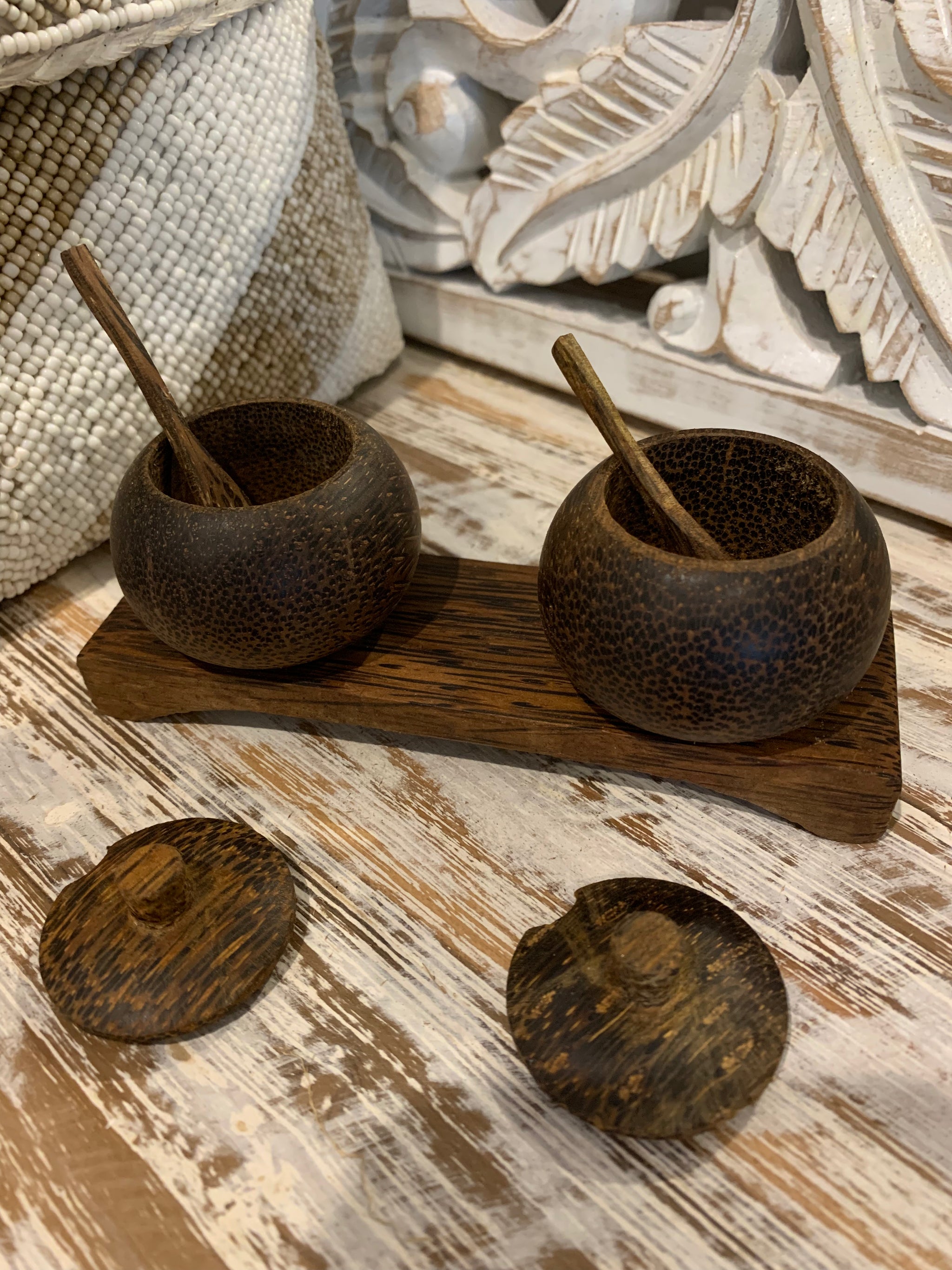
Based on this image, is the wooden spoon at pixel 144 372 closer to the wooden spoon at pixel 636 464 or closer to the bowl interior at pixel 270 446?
the bowl interior at pixel 270 446

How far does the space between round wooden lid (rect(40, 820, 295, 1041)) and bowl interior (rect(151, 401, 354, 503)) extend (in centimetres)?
27

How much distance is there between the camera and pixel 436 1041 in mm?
513

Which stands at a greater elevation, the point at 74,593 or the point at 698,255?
the point at 698,255

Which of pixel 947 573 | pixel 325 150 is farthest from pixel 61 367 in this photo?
pixel 947 573

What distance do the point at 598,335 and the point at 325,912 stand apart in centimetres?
63

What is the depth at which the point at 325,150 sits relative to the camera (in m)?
0.89

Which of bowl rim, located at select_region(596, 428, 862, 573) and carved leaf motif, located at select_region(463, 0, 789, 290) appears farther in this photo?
carved leaf motif, located at select_region(463, 0, 789, 290)

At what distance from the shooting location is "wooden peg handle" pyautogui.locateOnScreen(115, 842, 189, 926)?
0.51m

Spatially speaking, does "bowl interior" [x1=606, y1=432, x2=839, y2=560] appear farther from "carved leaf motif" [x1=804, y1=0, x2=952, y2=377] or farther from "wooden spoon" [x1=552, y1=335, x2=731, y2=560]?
"carved leaf motif" [x1=804, y1=0, x2=952, y2=377]

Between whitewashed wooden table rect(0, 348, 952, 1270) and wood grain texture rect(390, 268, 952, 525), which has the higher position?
wood grain texture rect(390, 268, 952, 525)

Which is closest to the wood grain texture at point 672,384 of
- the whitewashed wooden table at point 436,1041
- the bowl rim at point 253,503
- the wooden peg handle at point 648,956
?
the whitewashed wooden table at point 436,1041

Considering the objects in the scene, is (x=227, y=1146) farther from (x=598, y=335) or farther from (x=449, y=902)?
(x=598, y=335)

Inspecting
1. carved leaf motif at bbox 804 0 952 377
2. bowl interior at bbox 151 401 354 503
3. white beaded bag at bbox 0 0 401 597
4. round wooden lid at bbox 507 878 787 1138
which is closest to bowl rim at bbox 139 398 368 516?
bowl interior at bbox 151 401 354 503

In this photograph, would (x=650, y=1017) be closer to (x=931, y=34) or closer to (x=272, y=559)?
(x=272, y=559)
